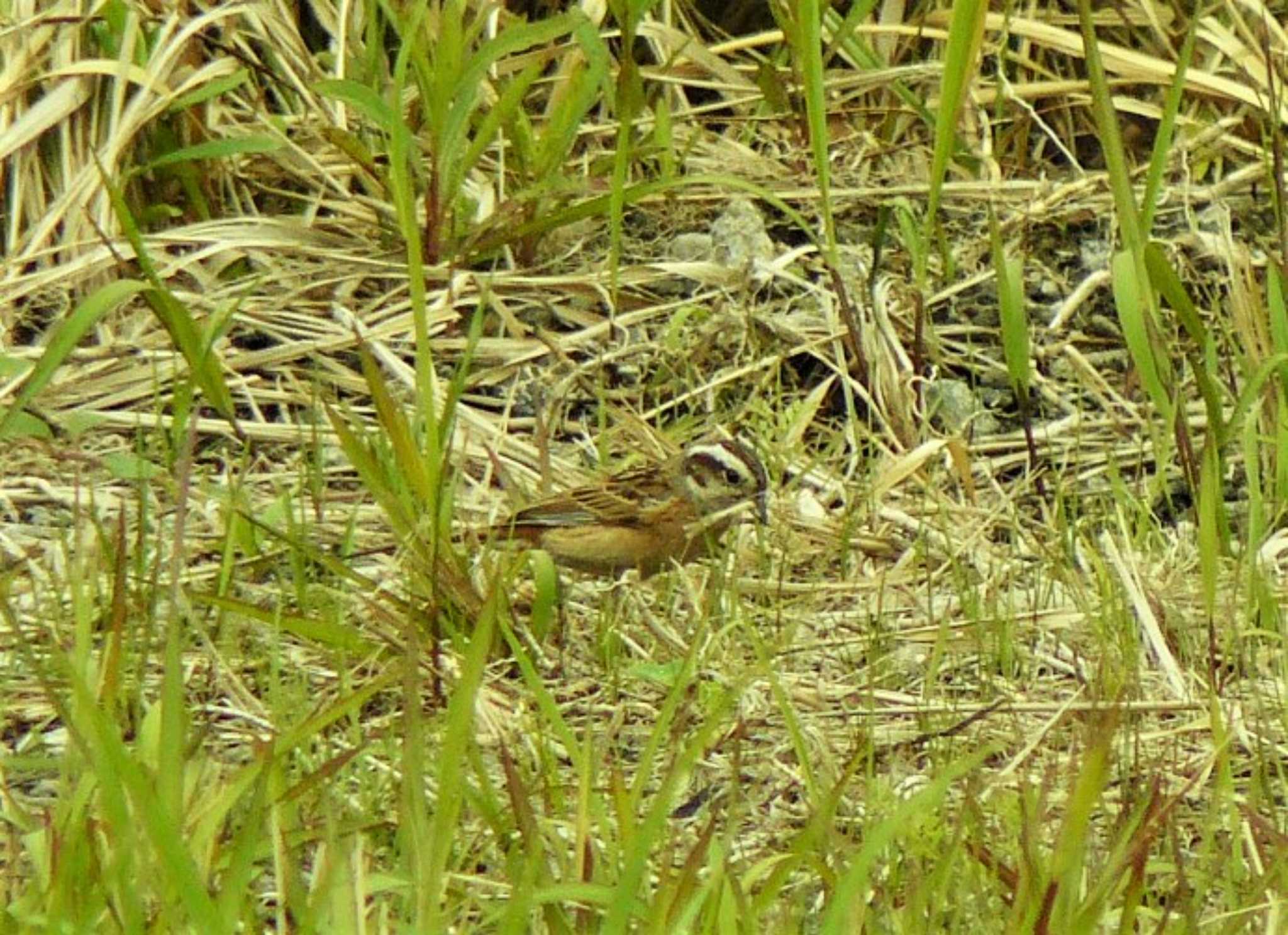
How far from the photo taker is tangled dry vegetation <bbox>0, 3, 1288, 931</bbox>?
14.4ft

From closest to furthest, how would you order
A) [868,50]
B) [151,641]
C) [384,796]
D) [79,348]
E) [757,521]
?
1. [384,796]
2. [151,641]
3. [757,521]
4. [79,348]
5. [868,50]

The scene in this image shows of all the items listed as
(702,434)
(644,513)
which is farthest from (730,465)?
(702,434)

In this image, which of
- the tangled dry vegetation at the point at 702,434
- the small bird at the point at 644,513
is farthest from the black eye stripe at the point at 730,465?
the tangled dry vegetation at the point at 702,434

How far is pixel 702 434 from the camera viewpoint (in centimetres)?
639

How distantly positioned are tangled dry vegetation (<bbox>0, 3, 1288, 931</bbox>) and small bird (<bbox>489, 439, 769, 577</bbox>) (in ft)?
0.30

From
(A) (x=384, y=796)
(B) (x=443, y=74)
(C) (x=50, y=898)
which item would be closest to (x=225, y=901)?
(C) (x=50, y=898)

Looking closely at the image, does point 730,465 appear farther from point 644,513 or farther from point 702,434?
point 702,434

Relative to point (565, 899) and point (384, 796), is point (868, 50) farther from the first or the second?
point (565, 899)

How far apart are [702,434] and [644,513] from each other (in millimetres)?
732

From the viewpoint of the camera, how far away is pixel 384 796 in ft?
14.0

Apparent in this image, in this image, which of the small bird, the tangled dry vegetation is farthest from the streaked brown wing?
the tangled dry vegetation

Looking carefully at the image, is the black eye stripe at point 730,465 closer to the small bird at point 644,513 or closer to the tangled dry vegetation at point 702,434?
the small bird at point 644,513

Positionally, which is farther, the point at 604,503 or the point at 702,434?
the point at 702,434

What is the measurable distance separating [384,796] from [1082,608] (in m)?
1.52
